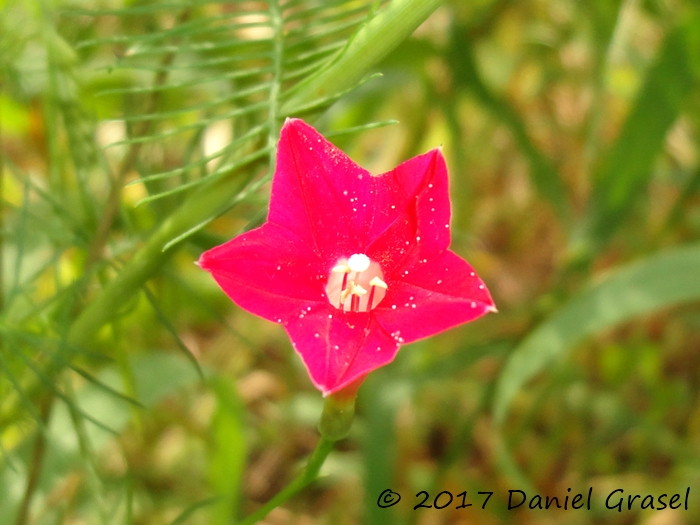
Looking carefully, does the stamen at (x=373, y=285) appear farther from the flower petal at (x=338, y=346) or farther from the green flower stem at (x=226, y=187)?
the green flower stem at (x=226, y=187)

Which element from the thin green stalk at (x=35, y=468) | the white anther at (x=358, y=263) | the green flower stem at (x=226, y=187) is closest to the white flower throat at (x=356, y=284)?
the white anther at (x=358, y=263)

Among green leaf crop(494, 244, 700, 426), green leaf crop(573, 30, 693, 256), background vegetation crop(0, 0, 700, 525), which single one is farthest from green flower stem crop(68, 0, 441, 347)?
green leaf crop(573, 30, 693, 256)

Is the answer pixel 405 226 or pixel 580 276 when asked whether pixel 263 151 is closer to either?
pixel 405 226

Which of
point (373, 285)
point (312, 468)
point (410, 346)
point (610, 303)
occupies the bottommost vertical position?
point (312, 468)

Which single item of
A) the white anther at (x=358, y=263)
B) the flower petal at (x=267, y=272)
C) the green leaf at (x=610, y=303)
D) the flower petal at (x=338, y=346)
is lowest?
the flower petal at (x=338, y=346)

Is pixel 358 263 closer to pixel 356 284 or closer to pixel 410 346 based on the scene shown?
pixel 356 284

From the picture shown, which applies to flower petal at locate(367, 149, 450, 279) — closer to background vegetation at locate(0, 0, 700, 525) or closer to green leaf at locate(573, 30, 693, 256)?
background vegetation at locate(0, 0, 700, 525)

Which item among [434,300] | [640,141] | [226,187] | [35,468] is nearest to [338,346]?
[434,300]
